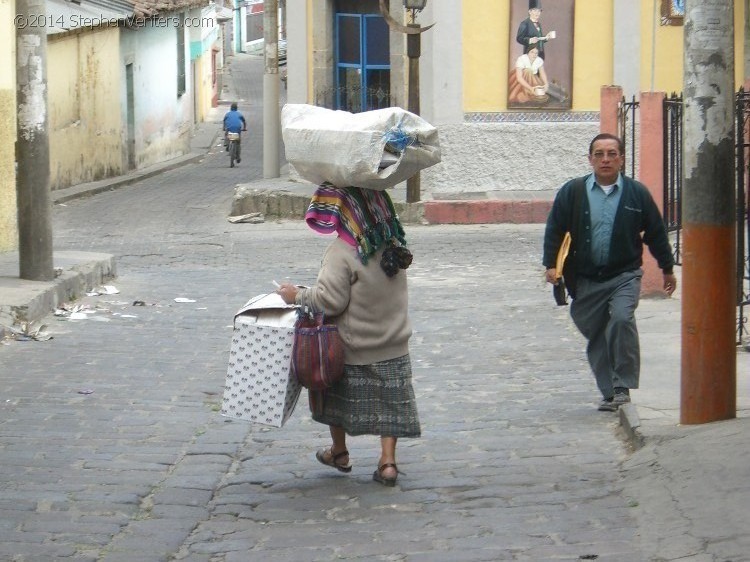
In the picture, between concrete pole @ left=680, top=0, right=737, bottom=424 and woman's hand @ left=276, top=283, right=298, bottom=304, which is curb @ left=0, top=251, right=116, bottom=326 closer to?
woman's hand @ left=276, top=283, right=298, bottom=304

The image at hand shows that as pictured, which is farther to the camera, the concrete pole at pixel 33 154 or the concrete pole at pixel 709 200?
the concrete pole at pixel 33 154

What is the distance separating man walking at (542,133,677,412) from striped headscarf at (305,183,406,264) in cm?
182

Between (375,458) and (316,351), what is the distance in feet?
3.81

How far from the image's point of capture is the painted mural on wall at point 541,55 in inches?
791

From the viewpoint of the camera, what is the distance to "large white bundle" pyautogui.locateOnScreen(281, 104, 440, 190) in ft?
19.6

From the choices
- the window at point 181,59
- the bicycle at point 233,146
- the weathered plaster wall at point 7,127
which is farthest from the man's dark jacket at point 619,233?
the window at point 181,59

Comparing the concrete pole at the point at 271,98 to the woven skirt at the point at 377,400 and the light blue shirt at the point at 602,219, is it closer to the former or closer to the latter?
the light blue shirt at the point at 602,219

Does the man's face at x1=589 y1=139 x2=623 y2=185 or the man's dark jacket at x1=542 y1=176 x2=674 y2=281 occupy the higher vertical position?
the man's face at x1=589 y1=139 x2=623 y2=185

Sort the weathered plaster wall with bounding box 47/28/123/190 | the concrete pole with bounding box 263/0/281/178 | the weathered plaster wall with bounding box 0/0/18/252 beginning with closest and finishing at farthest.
A: the weathered plaster wall with bounding box 0/0/18/252 → the concrete pole with bounding box 263/0/281/178 → the weathered plaster wall with bounding box 47/28/123/190

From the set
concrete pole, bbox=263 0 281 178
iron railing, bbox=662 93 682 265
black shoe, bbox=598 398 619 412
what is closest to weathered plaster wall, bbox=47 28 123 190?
concrete pole, bbox=263 0 281 178

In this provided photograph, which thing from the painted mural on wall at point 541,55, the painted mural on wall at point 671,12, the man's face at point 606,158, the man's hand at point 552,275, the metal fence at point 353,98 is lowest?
the man's hand at point 552,275

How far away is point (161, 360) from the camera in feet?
32.1

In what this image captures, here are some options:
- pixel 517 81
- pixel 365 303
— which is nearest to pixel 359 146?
pixel 365 303

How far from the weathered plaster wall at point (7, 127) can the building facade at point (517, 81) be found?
6864 millimetres
